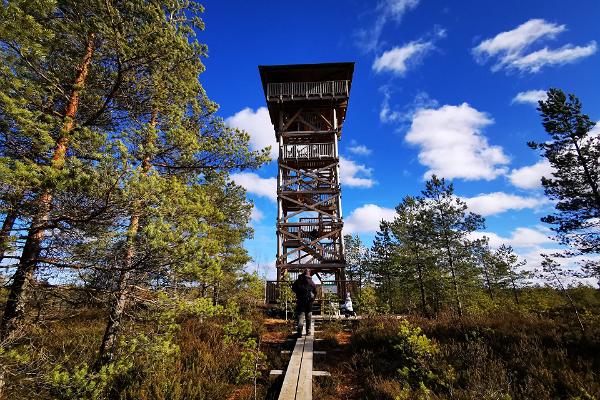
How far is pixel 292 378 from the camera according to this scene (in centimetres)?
516

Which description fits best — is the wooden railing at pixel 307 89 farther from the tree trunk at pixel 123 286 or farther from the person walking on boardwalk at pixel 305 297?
the tree trunk at pixel 123 286

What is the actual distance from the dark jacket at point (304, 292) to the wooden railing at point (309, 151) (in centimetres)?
961

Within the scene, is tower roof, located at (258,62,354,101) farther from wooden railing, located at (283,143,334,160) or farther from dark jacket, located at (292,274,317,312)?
dark jacket, located at (292,274,317,312)

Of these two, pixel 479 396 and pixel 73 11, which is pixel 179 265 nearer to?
pixel 73 11

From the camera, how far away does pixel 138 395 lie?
501 centimetres

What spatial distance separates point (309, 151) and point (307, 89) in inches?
151

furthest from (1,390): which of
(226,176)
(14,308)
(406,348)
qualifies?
(406,348)

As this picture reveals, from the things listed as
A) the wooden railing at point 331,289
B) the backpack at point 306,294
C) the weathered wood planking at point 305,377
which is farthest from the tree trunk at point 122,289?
the wooden railing at point 331,289

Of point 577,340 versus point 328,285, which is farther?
point 328,285

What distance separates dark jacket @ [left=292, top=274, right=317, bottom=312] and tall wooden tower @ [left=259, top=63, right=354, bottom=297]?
6.59 meters

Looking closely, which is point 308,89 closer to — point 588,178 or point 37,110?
point 37,110

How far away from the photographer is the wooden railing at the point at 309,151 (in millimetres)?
16837

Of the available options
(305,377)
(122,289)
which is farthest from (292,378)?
(122,289)

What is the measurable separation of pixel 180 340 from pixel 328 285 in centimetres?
756
